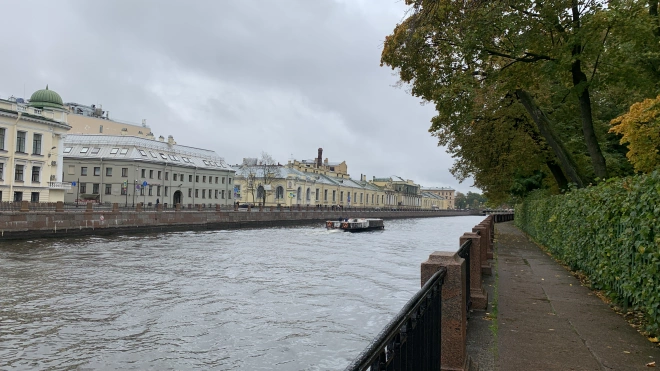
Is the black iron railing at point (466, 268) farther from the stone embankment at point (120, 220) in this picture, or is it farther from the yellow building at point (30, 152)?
the yellow building at point (30, 152)

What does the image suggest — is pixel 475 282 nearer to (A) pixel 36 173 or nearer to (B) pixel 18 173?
(B) pixel 18 173

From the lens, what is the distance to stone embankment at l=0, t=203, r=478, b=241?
94.7ft

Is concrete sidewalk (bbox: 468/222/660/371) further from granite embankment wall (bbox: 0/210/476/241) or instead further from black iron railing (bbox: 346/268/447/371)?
granite embankment wall (bbox: 0/210/476/241)

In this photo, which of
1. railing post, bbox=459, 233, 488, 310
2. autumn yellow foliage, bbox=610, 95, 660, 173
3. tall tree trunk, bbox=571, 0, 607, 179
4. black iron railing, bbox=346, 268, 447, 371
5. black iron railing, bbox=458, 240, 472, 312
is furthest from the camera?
tall tree trunk, bbox=571, 0, 607, 179

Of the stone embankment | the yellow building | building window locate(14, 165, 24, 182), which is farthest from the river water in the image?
building window locate(14, 165, 24, 182)

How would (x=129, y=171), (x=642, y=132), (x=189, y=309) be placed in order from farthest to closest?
(x=129, y=171)
(x=642, y=132)
(x=189, y=309)

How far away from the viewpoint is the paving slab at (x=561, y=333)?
5.11 m

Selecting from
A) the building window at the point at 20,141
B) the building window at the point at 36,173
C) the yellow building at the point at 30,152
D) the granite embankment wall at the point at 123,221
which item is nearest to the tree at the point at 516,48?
the granite embankment wall at the point at 123,221

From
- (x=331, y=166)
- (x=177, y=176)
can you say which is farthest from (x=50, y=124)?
(x=331, y=166)

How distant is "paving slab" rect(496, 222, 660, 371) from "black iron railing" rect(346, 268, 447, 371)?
4.33ft

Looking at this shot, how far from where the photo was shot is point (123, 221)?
121 feet

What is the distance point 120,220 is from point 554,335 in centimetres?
3592

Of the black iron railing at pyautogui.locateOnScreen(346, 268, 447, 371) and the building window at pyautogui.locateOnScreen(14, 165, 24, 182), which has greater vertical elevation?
the building window at pyautogui.locateOnScreen(14, 165, 24, 182)

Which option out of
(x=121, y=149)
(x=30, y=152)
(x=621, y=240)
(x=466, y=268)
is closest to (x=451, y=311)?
(x=466, y=268)
